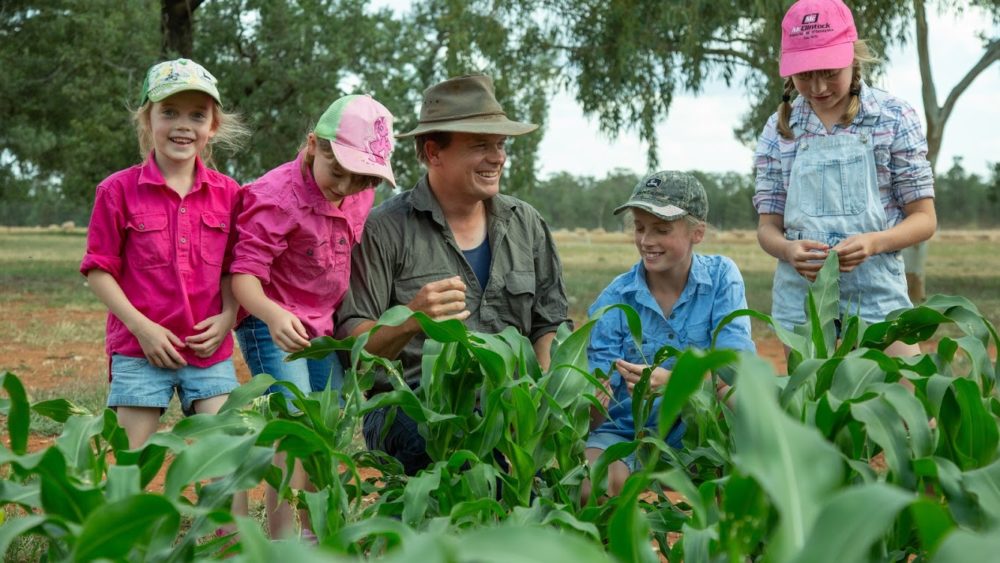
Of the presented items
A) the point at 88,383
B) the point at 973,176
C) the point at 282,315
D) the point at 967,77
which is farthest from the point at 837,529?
the point at 973,176

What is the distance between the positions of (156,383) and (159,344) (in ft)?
0.59

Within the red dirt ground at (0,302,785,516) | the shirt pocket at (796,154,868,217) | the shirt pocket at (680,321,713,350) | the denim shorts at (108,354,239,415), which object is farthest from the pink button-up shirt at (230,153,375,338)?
the red dirt ground at (0,302,785,516)

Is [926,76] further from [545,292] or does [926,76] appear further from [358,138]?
[358,138]

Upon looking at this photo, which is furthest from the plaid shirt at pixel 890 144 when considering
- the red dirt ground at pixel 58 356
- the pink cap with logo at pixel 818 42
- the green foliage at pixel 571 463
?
the red dirt ground at pixel 58 356

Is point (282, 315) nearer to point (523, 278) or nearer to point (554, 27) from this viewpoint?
point (523, 278)

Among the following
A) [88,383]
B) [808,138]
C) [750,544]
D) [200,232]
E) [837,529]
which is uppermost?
[808,138]

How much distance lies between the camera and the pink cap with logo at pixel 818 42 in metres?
3.63

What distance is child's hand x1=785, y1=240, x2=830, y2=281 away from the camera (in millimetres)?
3705

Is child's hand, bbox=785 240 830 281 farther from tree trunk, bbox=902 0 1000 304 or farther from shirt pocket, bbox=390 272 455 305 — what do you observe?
tree trunk, bbox=902 0 1000 304

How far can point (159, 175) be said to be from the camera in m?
3.60

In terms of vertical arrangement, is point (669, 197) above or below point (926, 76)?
below

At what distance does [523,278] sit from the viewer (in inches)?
155

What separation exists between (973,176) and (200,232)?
2705 inches

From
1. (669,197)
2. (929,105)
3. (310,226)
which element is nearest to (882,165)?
(669,197)
